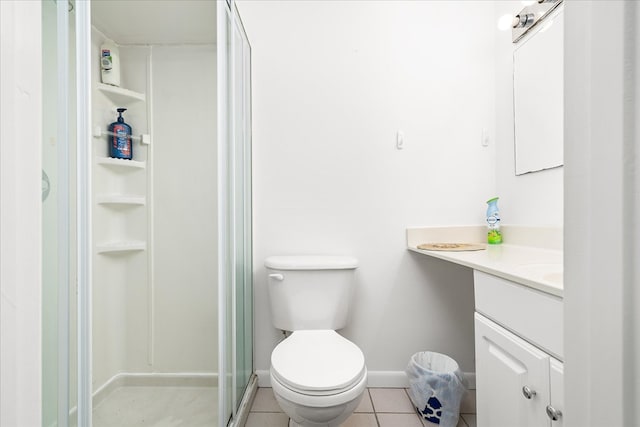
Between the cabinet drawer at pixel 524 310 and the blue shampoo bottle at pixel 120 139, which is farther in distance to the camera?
the blue shampoo bottle at pixel 120 139

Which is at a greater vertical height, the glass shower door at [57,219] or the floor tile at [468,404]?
the glass shower door at [57,219]

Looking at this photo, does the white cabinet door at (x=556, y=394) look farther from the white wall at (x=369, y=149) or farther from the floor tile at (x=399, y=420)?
the white wall at (x=369, y=149)

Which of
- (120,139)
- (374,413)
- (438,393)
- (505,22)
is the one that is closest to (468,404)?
(438,393)

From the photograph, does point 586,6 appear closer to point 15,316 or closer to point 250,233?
point 15,316

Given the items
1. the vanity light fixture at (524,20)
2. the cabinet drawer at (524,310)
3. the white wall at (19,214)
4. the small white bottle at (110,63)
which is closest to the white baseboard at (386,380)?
the cabinet drawer at (524,310)

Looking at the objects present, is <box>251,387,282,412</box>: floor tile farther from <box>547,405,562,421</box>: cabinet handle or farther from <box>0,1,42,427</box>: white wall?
<box>0,1,42,427</box>: white wall

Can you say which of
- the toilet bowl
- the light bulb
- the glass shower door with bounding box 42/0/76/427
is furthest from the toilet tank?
the light bulb

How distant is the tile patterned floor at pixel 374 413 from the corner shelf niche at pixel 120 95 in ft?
5.31

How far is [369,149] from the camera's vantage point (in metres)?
1.70

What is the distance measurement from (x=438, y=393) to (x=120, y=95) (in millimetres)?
1991

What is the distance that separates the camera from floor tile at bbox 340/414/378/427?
4.52ft

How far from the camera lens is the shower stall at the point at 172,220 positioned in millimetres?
1261

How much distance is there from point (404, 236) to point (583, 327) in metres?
1.44

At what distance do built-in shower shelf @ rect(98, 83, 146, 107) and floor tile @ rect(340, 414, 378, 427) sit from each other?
181cm
